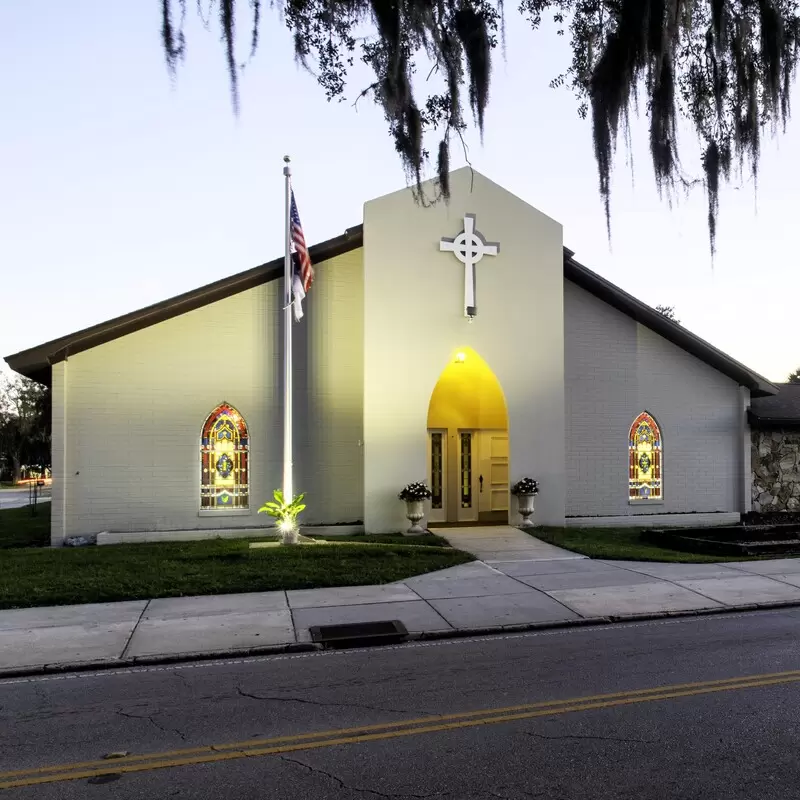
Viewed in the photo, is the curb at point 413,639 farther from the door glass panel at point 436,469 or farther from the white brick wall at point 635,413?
the door glass panel at point 436,469

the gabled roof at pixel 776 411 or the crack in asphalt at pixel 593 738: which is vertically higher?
the gabled roof at pixel 776 411

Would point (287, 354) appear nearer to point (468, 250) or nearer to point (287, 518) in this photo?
point (287, 518)

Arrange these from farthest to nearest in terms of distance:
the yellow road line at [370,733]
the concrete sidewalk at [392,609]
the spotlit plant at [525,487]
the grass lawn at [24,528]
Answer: the spotlit plant at [525,487] → the grass lawn at [24,528] → the concrete sidewalk at [392,609] → the yellow road line at [370,733]

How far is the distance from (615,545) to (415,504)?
4.36 meters

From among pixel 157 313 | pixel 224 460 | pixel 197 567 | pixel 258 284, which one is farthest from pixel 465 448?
pixel 197 567

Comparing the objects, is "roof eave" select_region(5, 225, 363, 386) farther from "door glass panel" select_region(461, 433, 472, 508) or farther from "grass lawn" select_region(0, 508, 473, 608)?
"door glass panel" select_region(461, 433, 472, 508)

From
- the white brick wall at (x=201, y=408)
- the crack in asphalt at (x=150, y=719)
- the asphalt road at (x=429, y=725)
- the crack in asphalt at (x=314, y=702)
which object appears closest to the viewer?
the asphalt road at (x=429, y=725)

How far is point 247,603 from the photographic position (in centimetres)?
948

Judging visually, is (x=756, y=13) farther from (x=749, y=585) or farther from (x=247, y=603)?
(x=247, y=603)

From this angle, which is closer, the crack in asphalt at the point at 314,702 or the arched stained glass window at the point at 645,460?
the crack in asphalt at the point at 314,702

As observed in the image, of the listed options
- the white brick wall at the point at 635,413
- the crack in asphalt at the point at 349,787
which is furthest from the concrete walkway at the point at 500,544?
the crack in asphalt at the point at 349,787

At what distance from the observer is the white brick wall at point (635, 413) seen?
58.1ft

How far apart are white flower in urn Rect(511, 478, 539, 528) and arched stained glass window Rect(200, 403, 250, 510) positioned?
6.33 meters

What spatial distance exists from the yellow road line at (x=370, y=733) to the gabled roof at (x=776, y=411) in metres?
14.2
